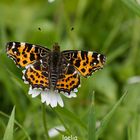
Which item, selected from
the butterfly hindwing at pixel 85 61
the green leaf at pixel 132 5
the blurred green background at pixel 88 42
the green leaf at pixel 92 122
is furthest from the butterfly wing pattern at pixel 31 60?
the blurred green background at pixel 88 42

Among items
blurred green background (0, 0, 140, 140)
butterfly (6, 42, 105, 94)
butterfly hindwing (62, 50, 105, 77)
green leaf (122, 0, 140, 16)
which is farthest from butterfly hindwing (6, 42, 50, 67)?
blurred green background (0, 0, 140, 140)

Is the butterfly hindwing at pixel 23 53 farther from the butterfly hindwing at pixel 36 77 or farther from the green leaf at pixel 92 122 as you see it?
the green leaf at pixel 92 122

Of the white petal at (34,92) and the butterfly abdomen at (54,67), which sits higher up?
the butterfly abdomen at (54,67)

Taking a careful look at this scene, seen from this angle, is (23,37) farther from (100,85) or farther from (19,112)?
(19,112)

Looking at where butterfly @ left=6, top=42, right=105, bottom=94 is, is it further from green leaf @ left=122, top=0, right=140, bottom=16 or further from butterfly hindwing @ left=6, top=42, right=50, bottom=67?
green leaf @ left=122, top=0, right=140, bottom=16

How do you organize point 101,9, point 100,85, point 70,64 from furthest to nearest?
point 101,9, point 100,85, point 70,64

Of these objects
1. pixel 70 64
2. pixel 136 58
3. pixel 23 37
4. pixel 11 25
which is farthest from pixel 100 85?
pixel 70 64

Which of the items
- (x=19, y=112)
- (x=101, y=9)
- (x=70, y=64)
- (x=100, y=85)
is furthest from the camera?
(x=101, y=9)
